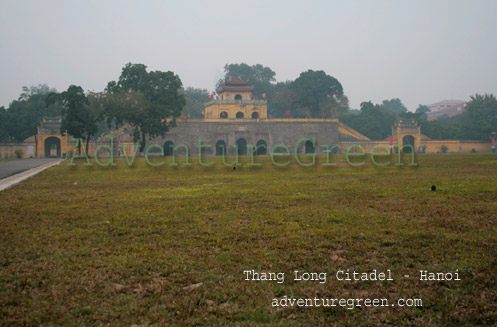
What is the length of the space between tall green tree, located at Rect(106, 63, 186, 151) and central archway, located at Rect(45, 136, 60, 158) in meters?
12.1

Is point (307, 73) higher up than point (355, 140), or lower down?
higher up

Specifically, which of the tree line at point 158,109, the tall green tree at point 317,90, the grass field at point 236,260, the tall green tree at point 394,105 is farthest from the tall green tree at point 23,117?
the tall green tree at point 394,105

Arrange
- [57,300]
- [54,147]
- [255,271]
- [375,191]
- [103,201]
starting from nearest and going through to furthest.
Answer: [57,300] < [255,271] < [103,201] < [375,191] < [54,147]

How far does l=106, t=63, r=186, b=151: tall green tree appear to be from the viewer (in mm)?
45500

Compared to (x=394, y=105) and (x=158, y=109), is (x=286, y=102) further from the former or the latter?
(x=394, y=105)

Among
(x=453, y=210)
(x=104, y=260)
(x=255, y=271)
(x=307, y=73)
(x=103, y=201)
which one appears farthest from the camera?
(x=307, y=73)

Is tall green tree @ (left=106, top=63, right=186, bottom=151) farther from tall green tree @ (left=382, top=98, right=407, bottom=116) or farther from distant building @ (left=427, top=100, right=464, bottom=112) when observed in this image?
distant building @ (left=427, top=100, right=464, bottom=112)

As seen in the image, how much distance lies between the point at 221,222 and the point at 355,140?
175ft

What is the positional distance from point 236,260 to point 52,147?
57.7m

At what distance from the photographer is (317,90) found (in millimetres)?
66688

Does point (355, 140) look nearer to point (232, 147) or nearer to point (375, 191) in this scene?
point (232, 147)

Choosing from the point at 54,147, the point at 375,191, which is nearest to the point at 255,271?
the point at 375,191

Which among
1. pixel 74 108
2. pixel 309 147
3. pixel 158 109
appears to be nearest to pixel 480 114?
pixel 309 147

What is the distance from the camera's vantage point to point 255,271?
12.4ft
